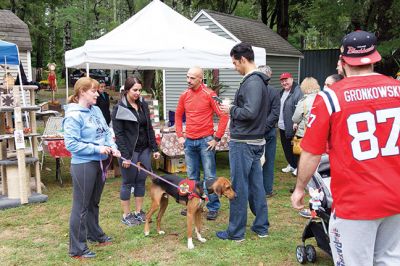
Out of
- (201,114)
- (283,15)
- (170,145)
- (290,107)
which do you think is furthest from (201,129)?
(283,15)

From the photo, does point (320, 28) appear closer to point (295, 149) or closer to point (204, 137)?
point (295, 149)

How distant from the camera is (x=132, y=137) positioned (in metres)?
4.80

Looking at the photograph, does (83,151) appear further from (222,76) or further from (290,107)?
(222,76)

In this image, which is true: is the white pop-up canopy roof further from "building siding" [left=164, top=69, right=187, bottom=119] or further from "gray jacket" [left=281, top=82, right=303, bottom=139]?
"building siding" [left=164, top=69, right=187, bottom=119]

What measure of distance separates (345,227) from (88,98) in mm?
2679

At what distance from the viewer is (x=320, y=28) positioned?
47.7 feet

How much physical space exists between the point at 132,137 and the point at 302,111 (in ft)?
8.31

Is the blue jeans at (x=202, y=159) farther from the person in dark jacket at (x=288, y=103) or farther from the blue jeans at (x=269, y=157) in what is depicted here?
the person in dark jacket at (x=288, y=103)

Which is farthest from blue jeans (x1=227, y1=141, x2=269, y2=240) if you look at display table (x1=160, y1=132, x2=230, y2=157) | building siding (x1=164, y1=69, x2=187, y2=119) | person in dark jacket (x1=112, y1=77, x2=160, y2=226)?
building siding (x1=164, y1=69, x2=187, y2=119)

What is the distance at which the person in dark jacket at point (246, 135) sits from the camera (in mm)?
4051

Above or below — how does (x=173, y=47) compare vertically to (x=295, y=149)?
above

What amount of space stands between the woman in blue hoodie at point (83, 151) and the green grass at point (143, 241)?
33 centimetres

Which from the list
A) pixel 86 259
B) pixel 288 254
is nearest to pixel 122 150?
pixel 86 259

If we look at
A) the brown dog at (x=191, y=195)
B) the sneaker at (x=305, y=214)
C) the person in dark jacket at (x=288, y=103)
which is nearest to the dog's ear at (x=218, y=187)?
the brown dog at (x=191, y=195)
